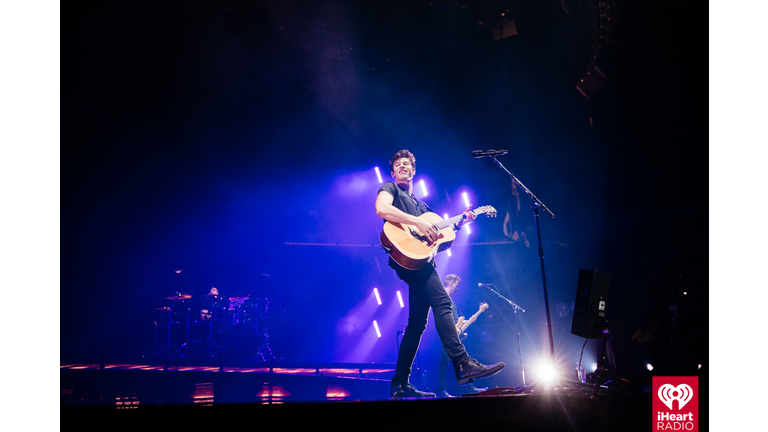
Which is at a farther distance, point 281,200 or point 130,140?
point 281,200

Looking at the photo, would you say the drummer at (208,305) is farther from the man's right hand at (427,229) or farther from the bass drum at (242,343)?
the man's right hand at (427,229)

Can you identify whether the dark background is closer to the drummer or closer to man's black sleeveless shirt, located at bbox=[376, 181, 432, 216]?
the drummer

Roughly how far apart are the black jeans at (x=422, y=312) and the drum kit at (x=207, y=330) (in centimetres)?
590

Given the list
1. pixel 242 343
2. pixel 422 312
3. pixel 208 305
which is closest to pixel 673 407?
pixel 422 312

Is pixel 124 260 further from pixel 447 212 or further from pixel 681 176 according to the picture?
pixel 681 176

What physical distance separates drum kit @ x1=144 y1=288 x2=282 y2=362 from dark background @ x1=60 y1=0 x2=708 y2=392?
71cm

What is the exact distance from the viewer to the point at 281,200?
8.72 meters

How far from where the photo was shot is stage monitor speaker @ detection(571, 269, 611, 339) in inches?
122

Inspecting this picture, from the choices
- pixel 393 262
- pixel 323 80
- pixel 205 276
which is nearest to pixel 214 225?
pixel 205 276

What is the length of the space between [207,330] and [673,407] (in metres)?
7.70

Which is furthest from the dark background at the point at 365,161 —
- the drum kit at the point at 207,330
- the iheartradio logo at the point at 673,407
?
the iheartradio logo at the point at 673,407

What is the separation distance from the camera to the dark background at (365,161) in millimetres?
5324

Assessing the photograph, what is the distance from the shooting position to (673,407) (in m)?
2.43
